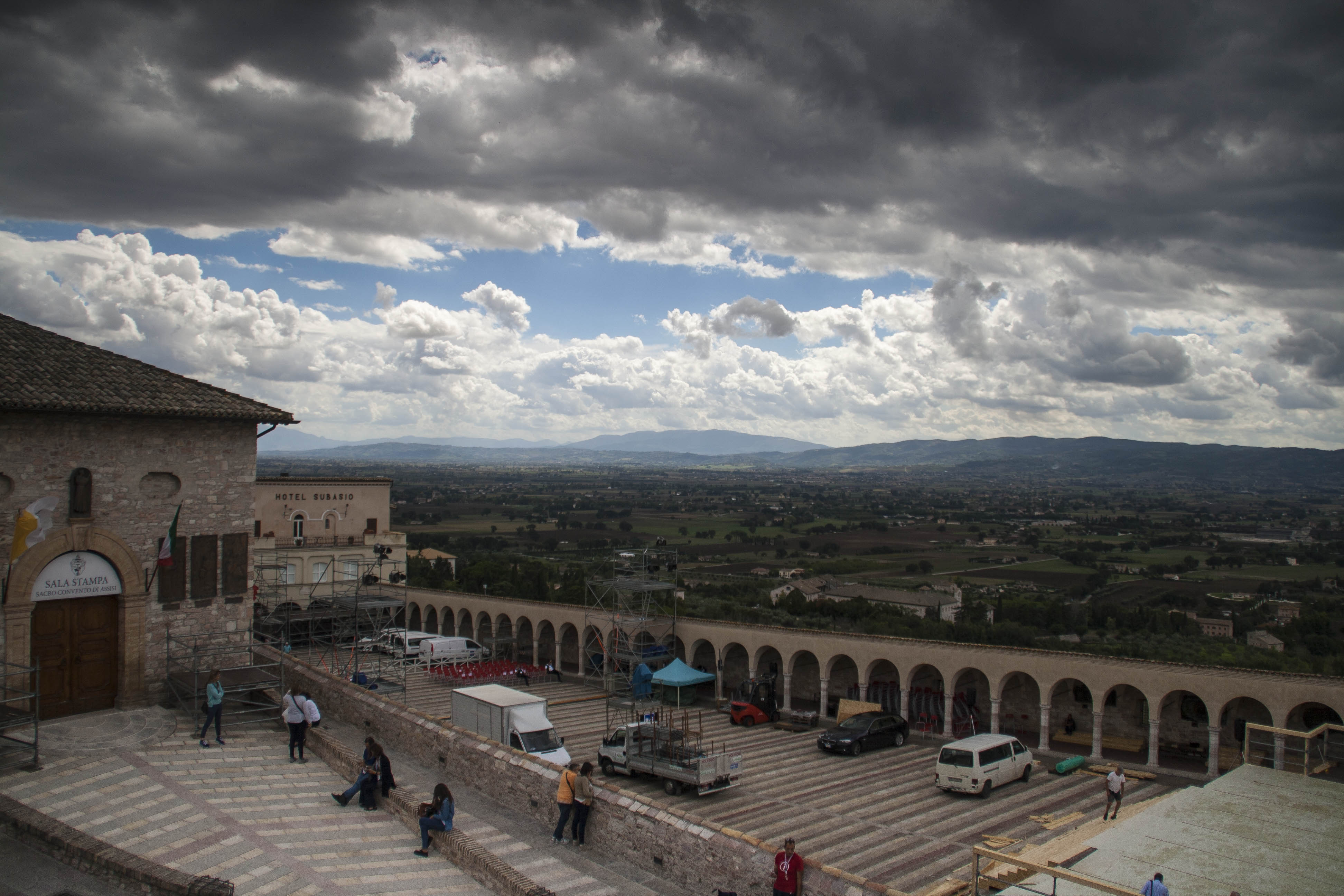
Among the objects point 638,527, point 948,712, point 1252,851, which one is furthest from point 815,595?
point 638,527

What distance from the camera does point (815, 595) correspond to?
204 feet

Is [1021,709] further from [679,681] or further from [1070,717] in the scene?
[679,681]

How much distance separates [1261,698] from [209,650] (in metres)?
A: 24.3

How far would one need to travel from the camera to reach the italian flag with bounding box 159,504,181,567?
17.0 m

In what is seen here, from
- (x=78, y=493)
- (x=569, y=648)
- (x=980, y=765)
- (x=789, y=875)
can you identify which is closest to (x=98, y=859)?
(x=789, y=875)

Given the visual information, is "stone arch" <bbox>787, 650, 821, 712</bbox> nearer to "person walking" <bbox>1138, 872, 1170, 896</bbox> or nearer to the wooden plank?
"person walking" <bbox>1138, 872, 1170, 896</bbox>

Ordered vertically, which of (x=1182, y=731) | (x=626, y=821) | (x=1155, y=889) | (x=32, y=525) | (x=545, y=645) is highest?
(x=32, y=525)

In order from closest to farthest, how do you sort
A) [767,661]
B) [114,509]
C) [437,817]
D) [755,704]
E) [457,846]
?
[457,846]
[437,817]
[114,509]
[755,704]
[767,661]

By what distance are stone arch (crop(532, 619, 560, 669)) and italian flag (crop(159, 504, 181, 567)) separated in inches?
886

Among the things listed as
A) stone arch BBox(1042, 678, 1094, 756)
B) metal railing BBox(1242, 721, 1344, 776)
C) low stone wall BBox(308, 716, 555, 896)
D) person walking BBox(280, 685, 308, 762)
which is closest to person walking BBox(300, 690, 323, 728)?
person walking BBox(280, 685, 308, 762)

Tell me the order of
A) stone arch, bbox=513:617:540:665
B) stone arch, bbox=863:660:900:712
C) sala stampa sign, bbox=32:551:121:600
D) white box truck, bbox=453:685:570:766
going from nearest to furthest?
1. sala stampa sign, bbox=32:551:121:600
2. white box truck, bbox=453:685:570:766
3. stone arch, bbox=863:660:900:712
4. stone arch, bbox=513:617:540:665

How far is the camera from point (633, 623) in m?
32.7

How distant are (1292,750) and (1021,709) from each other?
25.7ft

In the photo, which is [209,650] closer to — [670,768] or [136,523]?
[136,523]
